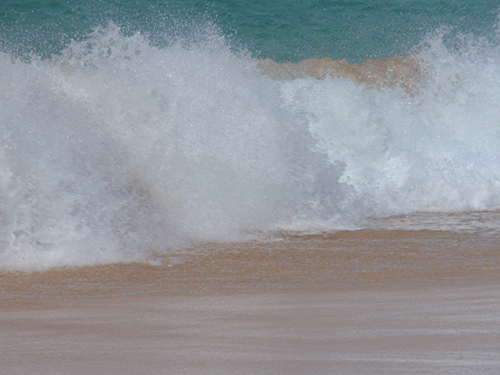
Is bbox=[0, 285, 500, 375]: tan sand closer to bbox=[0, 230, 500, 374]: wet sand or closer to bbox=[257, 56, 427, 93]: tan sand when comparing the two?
bbox=[0, 230, 500, 374]: wet sand

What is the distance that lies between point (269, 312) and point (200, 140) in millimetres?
2051

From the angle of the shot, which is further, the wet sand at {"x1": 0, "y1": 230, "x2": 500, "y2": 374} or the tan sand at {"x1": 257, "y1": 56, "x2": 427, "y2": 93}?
the tan sand at {"x1": 257, "y1": 56, "x2": 427, "y2": 93}

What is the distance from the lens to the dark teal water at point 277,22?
5.72 metres

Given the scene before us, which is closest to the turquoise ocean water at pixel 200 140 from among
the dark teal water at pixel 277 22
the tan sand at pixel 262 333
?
the dark teal water at pixel 277 22

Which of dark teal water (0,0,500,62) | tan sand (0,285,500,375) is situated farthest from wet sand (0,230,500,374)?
dark teal water (0,0,500,62)

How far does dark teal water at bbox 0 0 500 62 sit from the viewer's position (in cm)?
572

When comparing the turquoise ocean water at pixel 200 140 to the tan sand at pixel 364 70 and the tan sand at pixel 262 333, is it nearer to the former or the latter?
the tan sand at pixel 364 70

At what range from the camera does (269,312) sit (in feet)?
7.21

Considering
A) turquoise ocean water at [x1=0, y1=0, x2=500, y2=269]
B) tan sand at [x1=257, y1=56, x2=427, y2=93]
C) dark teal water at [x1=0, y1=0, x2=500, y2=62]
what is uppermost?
dark teal water at [x1=0, y1=0, x2=500, y2=62]

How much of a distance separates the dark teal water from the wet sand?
291 cm

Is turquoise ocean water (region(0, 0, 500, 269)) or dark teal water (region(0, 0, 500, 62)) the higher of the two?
dark teal water (region(0, 0, 500, 62))

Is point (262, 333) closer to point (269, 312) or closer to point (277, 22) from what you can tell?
point (269, 312)

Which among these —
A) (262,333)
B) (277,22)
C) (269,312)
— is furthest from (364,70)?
(262,333)

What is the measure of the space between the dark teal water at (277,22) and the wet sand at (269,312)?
291 cm
